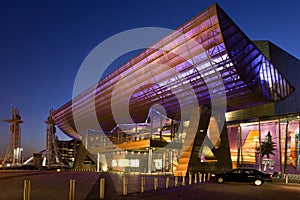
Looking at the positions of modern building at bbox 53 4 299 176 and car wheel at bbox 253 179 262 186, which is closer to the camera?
car wheel at bbox 253 179 262 186

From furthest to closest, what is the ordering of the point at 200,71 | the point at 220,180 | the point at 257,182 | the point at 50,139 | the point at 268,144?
the point at 50,139
the point at 268,144
the point at 200,71
the point at 220,180
the point at 257,182

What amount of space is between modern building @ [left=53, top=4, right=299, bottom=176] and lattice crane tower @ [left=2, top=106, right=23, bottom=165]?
38957mm

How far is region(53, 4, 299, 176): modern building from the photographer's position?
26.1 meters

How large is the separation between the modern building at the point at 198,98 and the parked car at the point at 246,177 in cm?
804

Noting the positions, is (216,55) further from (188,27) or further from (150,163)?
(150,163)

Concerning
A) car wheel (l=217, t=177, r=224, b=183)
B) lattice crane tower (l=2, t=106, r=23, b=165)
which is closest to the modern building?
car wheel (l=217, t=177, r=224, b=183)

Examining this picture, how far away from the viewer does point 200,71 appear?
97.9ft

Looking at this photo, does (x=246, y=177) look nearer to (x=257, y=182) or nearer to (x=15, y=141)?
(x=257, y=182)

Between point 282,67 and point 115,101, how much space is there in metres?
29.5

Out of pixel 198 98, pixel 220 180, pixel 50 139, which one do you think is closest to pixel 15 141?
pixel 50 139

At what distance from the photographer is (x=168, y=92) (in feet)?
121

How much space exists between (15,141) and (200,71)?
234 ft

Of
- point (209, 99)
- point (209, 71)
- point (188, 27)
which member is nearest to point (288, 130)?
point (209, 99)

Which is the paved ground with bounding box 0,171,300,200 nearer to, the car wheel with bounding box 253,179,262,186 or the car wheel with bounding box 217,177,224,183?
the car wheel with bounding box 253,179,262,186
